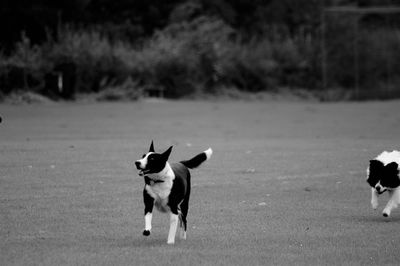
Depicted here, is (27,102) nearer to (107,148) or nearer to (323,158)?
(107,148)

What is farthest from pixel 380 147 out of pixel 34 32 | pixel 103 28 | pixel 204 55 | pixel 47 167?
pixel 103 28

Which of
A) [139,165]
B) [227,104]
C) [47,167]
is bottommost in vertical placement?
[227,104]

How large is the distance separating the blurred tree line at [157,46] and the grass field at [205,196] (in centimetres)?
1011

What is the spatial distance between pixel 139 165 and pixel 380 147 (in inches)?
557

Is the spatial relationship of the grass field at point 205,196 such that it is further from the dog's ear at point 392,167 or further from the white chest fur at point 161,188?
the dog's ear at point 392,167

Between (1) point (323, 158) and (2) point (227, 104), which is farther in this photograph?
(2) point (227, 104)

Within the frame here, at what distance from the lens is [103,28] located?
54625mm

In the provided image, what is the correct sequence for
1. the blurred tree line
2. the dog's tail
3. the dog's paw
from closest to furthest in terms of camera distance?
the dog's paw
the dog's tail
the blurred tree line

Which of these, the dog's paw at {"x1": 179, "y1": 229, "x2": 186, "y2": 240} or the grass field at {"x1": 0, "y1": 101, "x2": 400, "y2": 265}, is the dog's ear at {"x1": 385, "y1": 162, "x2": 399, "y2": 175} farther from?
the dog's paw at {"x1": 179, "y1": 229, "x2": 186, "y2": 240}

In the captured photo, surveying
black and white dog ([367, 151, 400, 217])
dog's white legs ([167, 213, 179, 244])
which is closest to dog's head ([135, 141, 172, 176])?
dog's white legs ([167, 213, 179, 244])

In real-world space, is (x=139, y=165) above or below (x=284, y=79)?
above

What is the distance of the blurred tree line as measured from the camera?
40969 millimetres

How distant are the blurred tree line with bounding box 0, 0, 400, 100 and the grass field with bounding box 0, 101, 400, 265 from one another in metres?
10.1

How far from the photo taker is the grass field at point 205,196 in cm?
949
